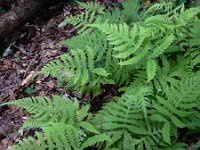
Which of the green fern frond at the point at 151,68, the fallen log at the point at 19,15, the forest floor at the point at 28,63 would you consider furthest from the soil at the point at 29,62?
the green fern frond at the point at 151,68

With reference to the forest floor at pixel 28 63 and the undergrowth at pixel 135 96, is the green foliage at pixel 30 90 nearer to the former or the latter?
the forest floor at pixel 28 63

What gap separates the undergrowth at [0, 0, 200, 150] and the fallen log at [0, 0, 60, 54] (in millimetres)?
2763

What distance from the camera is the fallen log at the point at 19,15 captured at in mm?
7289

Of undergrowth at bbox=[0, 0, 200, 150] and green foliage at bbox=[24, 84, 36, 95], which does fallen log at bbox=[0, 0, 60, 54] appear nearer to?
green foliage at bbox=[24, 84, 36, 95]

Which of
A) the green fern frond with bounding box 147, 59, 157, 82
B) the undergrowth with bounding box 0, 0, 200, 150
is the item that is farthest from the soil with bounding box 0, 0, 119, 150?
the green fern frond with bounding box 147, 59, 157, 82

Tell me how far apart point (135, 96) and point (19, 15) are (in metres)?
4.41

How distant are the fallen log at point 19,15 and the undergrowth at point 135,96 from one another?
9.07ft

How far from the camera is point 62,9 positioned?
772 centimetres

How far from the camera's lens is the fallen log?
7.29m

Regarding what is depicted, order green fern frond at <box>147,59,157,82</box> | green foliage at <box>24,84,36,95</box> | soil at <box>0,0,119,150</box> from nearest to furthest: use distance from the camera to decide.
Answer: green fern frond at <box>147,59,157,82</box>
soil at <box>0,0,119,150</box>
green foliage at <box>24,84,36,95</box>

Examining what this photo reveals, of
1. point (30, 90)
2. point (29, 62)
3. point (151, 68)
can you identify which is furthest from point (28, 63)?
point (151, 68)

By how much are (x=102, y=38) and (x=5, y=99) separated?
2.18 metres

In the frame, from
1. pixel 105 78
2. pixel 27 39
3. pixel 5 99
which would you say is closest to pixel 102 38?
pixel 105 78

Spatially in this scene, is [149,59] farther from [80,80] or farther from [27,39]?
[27,39]
